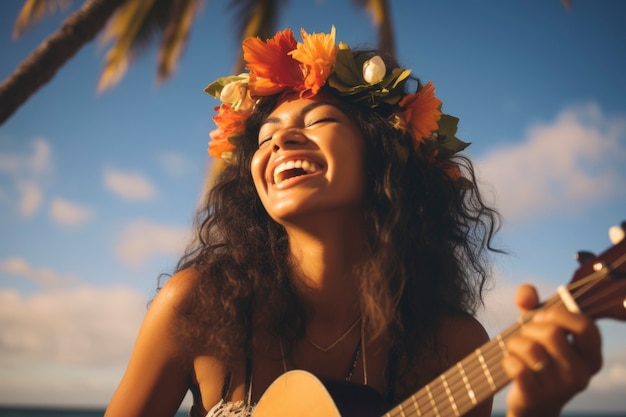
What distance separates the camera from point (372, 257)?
8.55ft

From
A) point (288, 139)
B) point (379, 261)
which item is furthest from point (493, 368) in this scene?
point (288, 139)

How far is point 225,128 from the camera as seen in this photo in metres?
3.16

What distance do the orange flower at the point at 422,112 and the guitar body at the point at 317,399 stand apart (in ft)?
4.50

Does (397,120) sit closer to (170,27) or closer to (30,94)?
(30,94)

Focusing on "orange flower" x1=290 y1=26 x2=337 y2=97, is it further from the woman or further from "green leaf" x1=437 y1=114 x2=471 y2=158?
"green leaf" x1=437 y1=114 x2=471 y2=158

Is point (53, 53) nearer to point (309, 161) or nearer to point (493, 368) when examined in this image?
point (309, 161)

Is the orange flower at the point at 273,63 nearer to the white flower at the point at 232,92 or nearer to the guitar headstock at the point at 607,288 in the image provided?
the white flower at the point at 232,92

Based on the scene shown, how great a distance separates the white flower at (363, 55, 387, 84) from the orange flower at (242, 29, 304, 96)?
0.35 meters

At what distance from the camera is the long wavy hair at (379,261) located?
2.55 m

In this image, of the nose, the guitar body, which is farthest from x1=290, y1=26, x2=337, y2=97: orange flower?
the guitar body

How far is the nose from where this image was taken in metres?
2.57

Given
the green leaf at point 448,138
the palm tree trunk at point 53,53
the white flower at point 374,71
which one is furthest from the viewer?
the palm tree trunk at point 53,53

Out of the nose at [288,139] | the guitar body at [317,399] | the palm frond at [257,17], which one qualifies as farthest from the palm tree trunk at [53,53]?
the guitar body at [317,399]

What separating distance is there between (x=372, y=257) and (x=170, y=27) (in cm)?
829
